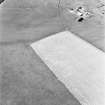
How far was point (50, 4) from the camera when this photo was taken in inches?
430

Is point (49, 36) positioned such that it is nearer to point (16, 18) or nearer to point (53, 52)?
point (53, 52)

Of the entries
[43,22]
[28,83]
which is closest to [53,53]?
[28,83]

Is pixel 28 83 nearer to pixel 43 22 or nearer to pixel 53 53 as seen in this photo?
pixel 53 53

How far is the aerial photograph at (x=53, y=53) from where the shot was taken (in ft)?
16.6

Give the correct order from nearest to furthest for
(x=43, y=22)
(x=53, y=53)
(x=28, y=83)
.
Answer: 1. (x=28, y=83)
2. (x=53, y=53)
3. (x=43, y=22)

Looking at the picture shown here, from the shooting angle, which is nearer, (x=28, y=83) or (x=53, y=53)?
(x=28, y=83)

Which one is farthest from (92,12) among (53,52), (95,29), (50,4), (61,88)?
(61,88)

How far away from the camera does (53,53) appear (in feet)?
22.3

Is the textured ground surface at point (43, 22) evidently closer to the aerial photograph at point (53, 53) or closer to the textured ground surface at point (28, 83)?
the aerial photograph at point (53, 53)

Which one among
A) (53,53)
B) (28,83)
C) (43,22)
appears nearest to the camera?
(28,83)

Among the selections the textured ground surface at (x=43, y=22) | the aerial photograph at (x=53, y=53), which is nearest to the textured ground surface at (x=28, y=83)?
the aerial photograph at (x=53, y=53)

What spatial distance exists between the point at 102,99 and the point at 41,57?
8.81ft

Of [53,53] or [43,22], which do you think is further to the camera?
[43,22]

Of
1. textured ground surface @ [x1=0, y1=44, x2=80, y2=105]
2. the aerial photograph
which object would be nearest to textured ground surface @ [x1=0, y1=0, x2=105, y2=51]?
the aerial photograph
